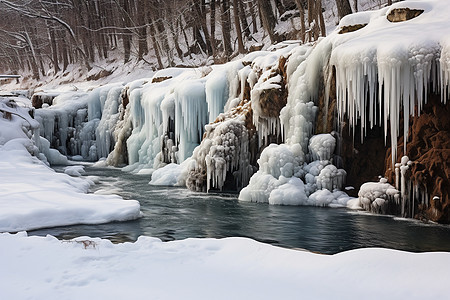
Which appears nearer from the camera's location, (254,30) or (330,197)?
(330,197)

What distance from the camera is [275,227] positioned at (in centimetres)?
797

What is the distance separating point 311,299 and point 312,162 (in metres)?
7.40

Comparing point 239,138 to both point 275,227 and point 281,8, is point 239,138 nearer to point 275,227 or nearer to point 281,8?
point 275,227

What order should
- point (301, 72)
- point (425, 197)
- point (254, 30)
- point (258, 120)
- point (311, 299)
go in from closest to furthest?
point (311, 299) < point (425, 197) < point (301, 72) < point (258, 120) < point (254, 30)

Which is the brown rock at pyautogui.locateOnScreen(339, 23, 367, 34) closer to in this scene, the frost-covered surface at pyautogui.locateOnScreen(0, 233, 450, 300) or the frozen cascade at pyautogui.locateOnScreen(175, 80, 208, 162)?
the frozen cascade at pyautogui.locateOnScreen(175, 80, 208, 162)

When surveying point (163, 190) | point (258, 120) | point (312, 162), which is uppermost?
point (258, 120)

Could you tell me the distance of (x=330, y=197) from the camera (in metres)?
10.1

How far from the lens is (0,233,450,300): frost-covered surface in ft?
11.6

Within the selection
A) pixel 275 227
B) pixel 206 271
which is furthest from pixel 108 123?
pixel 206 271

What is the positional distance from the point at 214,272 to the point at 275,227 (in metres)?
4.00

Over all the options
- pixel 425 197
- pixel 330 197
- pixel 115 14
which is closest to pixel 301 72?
pixel 330 197

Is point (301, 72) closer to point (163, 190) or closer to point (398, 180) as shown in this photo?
point (398, 180)

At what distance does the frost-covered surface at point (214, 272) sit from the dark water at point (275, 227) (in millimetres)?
2110

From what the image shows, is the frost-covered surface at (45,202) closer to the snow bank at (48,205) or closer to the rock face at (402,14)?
the snow bank at (48,205)
